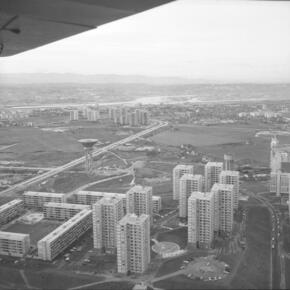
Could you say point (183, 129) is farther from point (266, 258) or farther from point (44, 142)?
point (266, 258)

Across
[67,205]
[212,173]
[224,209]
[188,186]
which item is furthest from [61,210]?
[212,173]

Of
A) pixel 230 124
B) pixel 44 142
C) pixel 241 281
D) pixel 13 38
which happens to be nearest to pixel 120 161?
pixel 44 142

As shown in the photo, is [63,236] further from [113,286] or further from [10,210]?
[10,210]

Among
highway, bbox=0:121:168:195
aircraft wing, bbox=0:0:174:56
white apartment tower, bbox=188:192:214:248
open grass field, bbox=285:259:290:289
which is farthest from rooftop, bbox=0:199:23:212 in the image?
aircraft wing, bbox=0:0:174:56

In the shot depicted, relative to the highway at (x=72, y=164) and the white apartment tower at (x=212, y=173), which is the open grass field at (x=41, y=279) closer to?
the highway at (x=72, y=164)

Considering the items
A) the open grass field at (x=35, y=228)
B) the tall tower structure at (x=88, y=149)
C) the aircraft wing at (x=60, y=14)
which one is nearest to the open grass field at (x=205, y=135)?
the tall tower structure at (x=88, y=149)
